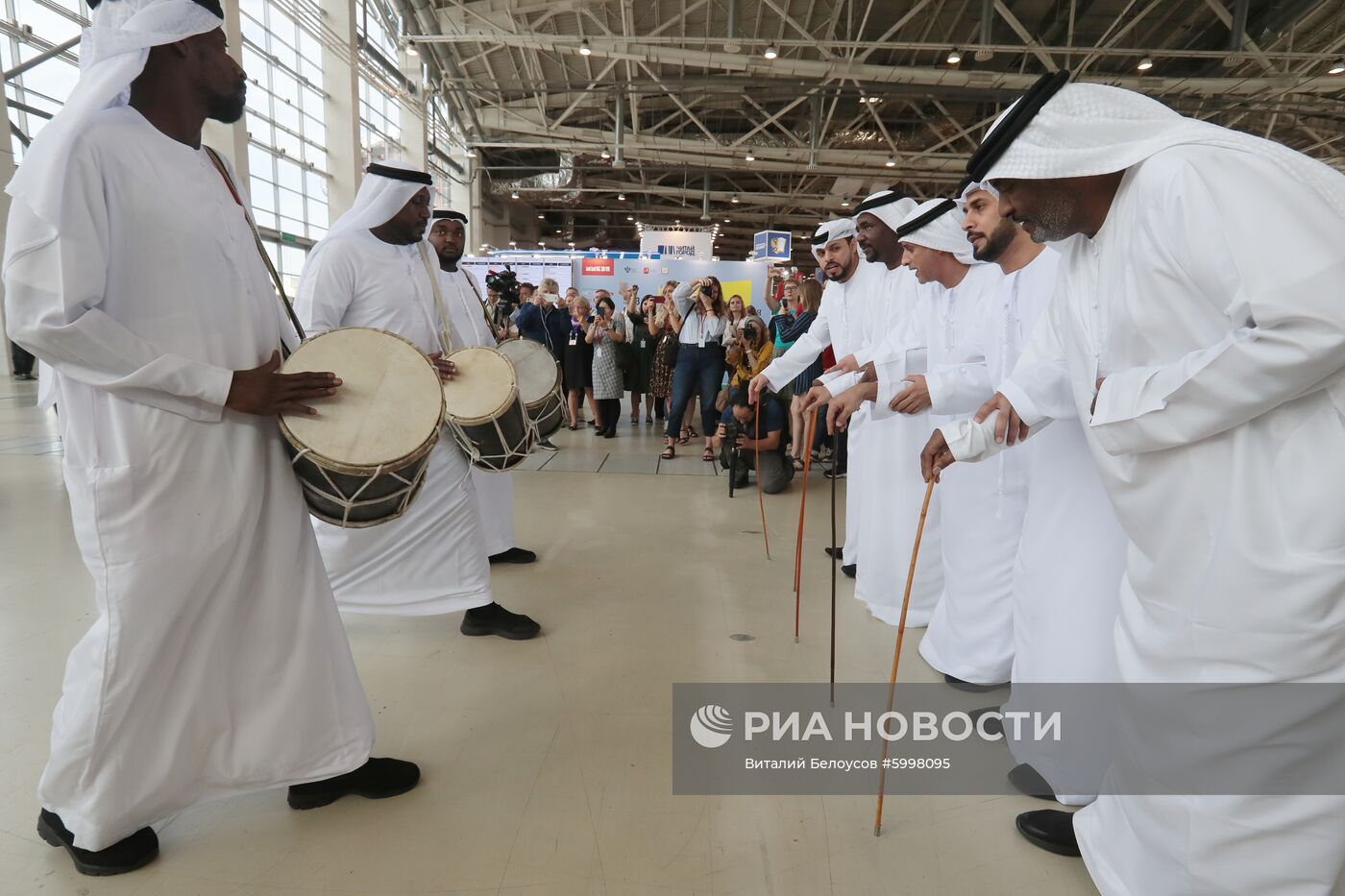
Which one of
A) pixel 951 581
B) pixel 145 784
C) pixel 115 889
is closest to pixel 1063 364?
pixel 951 581

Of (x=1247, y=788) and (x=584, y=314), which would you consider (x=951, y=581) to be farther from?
(x=584, y=314)

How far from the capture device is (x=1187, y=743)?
136cm

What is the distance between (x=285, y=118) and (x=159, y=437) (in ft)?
46.8

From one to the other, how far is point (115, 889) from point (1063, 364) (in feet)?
8.17

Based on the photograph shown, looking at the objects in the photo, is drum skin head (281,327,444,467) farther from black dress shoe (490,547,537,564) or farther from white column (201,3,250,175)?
white column (201,3,250,175)

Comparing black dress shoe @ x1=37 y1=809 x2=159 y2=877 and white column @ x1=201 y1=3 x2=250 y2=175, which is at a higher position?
white column @ x1=201 y1=3 x2=250 y2=175

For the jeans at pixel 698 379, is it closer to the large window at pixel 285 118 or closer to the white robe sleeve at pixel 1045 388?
the white robe sleeve at pixel 1045 388

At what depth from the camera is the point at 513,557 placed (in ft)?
13.3

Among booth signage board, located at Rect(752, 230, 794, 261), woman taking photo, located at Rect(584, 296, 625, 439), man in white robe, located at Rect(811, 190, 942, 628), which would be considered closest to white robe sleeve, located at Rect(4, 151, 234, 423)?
man in white robe, located at Rect(811, 190, 942, 628)

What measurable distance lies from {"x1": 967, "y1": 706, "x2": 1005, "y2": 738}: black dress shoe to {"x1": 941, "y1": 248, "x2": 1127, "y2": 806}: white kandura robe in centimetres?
23

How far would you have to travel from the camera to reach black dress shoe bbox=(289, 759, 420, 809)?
6.38 ft

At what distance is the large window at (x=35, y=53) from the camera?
902 cm

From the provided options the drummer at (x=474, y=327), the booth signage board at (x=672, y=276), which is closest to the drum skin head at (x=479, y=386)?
the drummer at (x=474, y=327)

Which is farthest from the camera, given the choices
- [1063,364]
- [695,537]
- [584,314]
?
[584,314]
